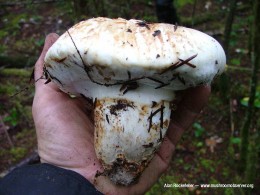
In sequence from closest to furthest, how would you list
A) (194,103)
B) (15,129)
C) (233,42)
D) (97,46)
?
(97,46), (194,103), (15,129), (233,42)

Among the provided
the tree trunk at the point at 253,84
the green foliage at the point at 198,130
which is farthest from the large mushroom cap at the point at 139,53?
the green foliage at the point at 198,130

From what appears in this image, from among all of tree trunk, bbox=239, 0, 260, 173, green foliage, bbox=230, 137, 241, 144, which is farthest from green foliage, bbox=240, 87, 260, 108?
tree trunk, bbox=239, 0, 260, 173

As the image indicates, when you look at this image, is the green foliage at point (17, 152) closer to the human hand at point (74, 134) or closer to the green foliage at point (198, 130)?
the human hand at point (74, 134)

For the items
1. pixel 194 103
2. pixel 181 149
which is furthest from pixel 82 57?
pixel 181 149

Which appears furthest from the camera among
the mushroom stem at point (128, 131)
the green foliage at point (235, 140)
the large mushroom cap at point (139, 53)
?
the green foliage at point (235, 140)

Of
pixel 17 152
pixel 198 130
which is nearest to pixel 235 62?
pixel 198 130

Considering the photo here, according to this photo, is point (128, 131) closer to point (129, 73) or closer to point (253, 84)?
point (129, 73)

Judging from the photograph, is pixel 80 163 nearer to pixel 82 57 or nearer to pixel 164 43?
pixel 82 57
